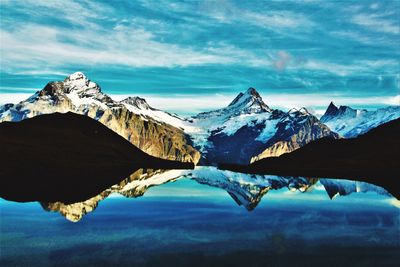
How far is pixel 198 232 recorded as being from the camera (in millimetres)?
34562

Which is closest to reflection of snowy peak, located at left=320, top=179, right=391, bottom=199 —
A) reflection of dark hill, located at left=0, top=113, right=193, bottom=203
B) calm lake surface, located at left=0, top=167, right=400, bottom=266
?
calm lake surface, located at left=0, top=167, right=400, bottom=266

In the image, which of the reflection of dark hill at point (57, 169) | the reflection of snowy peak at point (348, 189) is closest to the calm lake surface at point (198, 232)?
the reflection of dark hill at point (57, 169)

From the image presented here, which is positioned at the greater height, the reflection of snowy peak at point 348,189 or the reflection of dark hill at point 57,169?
the reflection of dark hill at point 57,169

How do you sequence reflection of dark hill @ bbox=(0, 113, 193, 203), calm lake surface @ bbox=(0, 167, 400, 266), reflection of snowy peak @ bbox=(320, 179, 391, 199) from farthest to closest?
reflection of snowy peak @ bbox=(320, 179, 391, 199) → reflection of dark hill @ bbox=(0, 113, 193, 203) → calm lake surface @ bbox=(0, 167, 400, 266)

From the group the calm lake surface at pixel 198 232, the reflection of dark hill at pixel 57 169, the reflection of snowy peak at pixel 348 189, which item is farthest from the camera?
the reflection of snowy peak at pixel 348 189

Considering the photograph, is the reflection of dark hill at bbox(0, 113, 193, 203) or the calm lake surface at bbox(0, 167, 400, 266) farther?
the reflection of dark hill at bbox(0, 113, 193, 203)

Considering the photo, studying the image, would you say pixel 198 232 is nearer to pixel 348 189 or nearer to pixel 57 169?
pixel 348 189

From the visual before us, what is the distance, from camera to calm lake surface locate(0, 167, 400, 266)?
1052 inches

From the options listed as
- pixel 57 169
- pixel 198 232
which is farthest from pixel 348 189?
pixel 57 169

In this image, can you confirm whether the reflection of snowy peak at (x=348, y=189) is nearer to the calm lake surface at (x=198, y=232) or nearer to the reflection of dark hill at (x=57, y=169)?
the calm lake surface at (x=198, y=232)

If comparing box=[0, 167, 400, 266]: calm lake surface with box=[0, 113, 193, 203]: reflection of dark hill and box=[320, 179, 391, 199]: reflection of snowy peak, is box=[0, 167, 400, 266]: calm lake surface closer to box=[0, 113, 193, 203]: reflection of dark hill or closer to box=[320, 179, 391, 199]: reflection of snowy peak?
box=[0, 113, 193, 203]: reflection of dark hill

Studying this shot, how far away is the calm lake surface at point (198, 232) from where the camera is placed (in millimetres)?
26719

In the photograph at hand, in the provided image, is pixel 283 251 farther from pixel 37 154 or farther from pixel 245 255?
pixel 37 154

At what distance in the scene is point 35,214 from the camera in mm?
41125
